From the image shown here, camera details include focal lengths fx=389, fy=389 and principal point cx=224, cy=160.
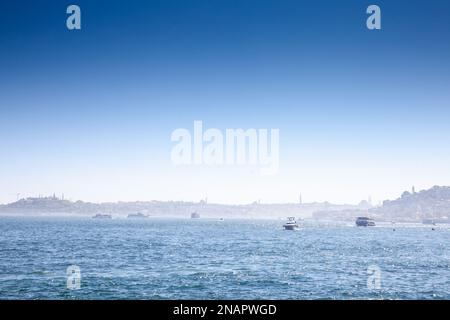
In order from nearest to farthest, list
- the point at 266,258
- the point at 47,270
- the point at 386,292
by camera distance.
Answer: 1. the point at 386,292
2. the point at 47,270
3. the point at 266,258

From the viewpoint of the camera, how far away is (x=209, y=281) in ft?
129
